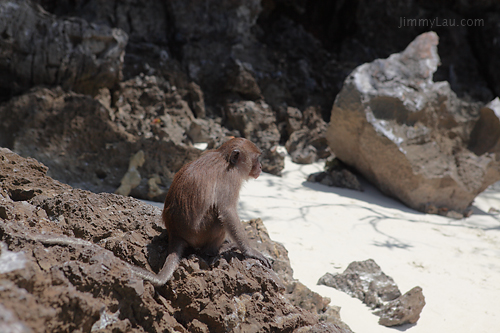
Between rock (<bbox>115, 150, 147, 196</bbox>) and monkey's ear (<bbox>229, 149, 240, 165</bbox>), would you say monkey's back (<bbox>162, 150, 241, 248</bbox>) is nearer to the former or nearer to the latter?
monkey's ear (<bbox>229, 149, 240, 165</bbox>)

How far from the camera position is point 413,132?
5.32 meters

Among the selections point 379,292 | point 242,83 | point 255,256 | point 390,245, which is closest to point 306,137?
point 242,83

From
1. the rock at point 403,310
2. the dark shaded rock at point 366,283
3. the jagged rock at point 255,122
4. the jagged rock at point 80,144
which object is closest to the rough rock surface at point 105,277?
the rock at point 403,310

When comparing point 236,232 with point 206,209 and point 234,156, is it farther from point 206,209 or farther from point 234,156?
point 234,156

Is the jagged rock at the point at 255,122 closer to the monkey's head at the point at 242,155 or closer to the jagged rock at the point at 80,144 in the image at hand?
the jagged rock at the point at 80,144

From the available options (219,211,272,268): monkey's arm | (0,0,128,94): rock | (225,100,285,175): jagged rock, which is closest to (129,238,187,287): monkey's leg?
(219,211,272,268): monkey's arm

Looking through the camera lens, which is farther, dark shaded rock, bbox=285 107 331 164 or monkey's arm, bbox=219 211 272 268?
dark shaded rock, bbox=285 107 331 164

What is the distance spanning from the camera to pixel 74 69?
547cm

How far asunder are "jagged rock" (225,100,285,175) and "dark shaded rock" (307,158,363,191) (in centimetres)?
101

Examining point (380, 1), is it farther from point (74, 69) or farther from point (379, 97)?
point (74, 69)

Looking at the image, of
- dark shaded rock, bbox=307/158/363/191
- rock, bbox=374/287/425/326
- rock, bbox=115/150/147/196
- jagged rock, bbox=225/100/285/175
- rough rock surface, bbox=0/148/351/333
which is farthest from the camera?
jagged rock, bbox=225/100/285/175

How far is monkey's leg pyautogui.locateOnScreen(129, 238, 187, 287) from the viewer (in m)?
1.66

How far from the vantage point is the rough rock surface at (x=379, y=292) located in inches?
104

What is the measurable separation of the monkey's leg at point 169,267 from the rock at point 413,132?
159 inches
